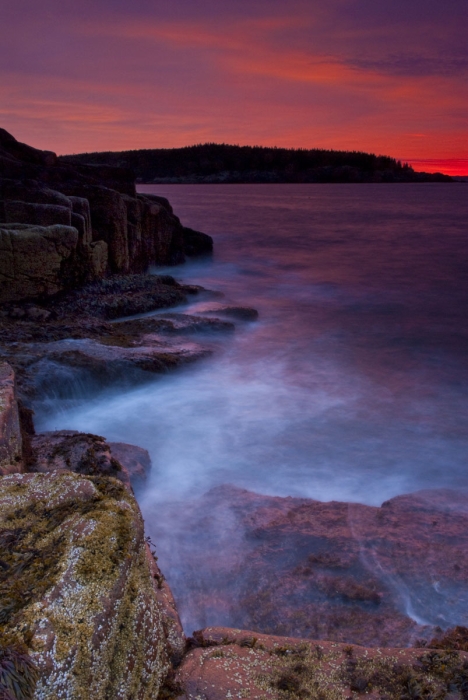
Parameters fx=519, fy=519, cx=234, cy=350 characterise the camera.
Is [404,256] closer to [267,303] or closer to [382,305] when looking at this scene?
[382,305]

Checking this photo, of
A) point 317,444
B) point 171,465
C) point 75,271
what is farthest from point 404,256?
point 171,465

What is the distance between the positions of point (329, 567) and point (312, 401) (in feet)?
13.8

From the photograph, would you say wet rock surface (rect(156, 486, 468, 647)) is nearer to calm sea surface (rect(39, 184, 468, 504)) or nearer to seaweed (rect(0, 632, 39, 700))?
calm sea surface (rect(39, 184, 468, 504))

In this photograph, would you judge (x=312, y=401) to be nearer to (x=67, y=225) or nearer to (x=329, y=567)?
(x=329, y=567)

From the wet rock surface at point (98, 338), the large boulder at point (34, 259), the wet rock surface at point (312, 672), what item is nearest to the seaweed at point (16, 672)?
the wet rock surface at point (312, 672)

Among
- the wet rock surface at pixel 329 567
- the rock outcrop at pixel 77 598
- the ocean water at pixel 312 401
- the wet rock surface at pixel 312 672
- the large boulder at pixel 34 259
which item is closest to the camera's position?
the rock outcrop at pixel 77 598

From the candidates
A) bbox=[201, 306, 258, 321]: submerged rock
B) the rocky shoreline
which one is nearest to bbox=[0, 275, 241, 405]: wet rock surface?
the rocky shoreline

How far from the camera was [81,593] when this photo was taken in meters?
1.82

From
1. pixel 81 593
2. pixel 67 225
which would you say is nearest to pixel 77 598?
pixel 81 593

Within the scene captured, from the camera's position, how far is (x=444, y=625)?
3.26m

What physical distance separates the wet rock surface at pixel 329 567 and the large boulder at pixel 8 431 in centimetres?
149

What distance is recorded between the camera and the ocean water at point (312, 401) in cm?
576

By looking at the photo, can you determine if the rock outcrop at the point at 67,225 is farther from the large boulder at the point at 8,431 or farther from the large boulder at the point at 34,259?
the large boulder at the point at 8,431

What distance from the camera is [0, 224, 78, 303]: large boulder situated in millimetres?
8703
